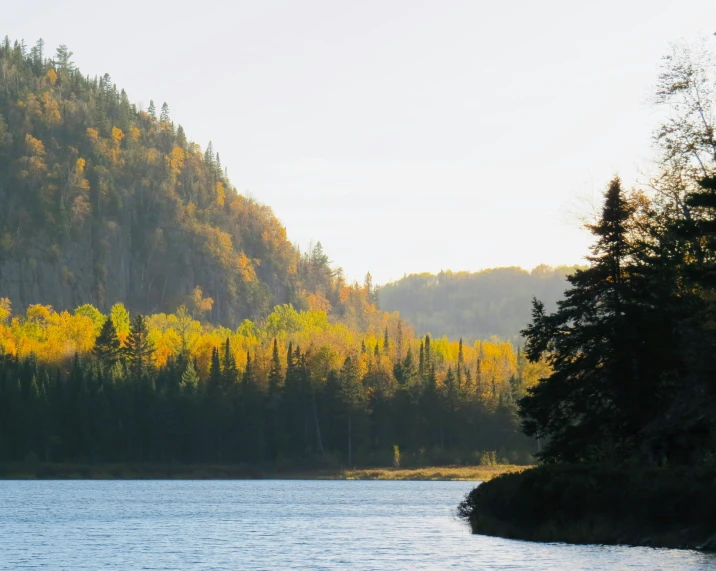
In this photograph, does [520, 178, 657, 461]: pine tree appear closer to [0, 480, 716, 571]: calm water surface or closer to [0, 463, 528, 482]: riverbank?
[0, 480, 716, 571]: calm water surface

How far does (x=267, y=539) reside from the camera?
227 ft

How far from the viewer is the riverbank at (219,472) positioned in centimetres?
17638

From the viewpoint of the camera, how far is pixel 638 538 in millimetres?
56219

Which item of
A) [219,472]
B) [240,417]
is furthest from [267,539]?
[240,417]

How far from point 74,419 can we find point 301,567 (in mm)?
131600

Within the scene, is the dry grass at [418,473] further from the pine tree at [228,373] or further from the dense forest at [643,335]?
the dense forest at [643,335]

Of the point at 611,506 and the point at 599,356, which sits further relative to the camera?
the point at 599,356

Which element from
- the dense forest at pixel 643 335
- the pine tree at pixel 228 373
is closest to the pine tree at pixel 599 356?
the dense forest at pixel 643 335

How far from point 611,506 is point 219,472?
427 feet

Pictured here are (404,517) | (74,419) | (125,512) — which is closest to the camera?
(404,517)

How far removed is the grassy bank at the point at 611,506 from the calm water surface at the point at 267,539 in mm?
1347

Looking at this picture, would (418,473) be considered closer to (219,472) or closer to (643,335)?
(219,472)

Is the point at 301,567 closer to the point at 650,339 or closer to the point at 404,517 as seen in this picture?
the point at 650,339

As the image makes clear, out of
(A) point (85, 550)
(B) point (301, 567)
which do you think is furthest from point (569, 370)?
(A) point (85, 550)
